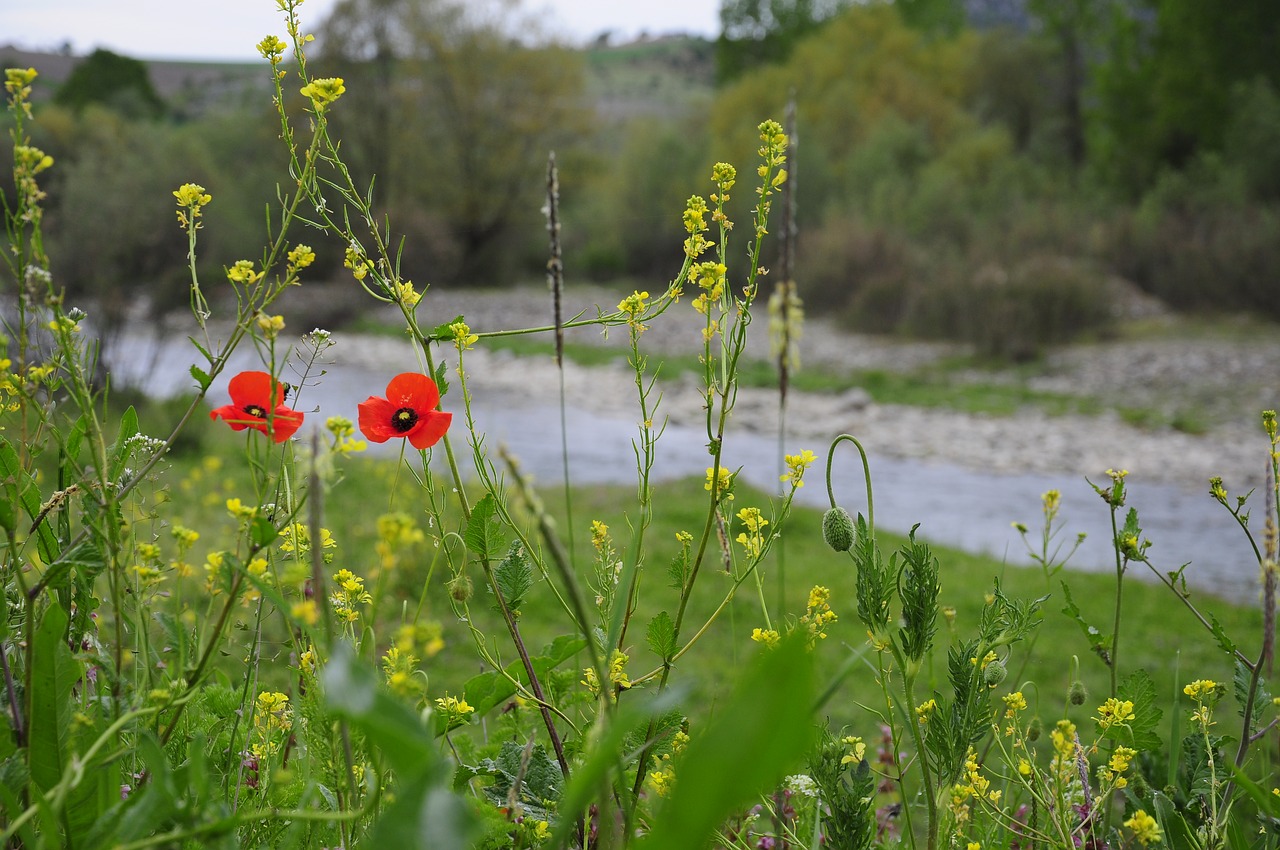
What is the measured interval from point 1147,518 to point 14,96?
8287 millimetres

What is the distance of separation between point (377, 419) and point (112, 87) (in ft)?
119

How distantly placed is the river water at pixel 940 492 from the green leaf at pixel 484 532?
468cm

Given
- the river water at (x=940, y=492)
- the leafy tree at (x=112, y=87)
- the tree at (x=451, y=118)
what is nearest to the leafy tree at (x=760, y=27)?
the tree at (x=451, y=118)

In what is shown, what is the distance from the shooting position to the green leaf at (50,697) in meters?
0.77

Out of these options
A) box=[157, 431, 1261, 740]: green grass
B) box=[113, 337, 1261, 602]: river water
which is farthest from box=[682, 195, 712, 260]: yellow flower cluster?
box=[113, 337, 1261, 602]: river water

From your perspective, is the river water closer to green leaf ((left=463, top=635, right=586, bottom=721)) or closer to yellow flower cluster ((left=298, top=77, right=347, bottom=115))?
green leaf ((left=463, top=635, right=586, bottom=721))

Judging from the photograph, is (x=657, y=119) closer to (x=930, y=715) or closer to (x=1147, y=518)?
(x=1147, y=518)

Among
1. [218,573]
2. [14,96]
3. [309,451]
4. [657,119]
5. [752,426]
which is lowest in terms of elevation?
[752,426]

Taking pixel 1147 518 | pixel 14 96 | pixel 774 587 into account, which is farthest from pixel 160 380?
A: pixel 14 96

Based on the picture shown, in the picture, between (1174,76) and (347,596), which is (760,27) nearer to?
(1174,76)

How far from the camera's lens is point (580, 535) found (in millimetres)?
6289

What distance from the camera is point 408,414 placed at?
108 cm

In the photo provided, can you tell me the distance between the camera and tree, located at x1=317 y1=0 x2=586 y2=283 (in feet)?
75.4

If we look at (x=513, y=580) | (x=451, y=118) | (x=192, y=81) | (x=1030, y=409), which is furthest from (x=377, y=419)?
(x=192, y=81)
